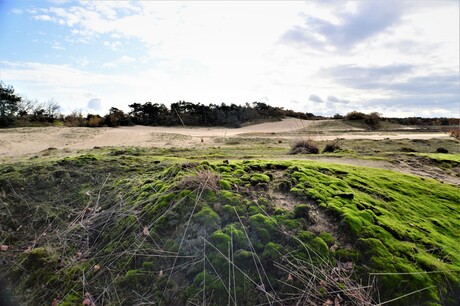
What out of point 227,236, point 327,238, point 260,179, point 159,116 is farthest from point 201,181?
point 159,116

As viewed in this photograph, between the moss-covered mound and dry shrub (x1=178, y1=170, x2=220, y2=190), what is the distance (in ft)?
0.07

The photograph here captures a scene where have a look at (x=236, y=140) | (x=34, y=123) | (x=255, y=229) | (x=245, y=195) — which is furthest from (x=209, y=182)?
(x=34, y=123)

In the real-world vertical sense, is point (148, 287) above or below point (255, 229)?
below

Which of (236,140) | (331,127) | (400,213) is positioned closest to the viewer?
(400,213)

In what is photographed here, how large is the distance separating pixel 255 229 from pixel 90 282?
2.01m

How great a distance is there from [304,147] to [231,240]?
7.99m

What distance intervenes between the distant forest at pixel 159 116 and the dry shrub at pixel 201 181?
20.8 meters

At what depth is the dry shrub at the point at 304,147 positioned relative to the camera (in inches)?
451

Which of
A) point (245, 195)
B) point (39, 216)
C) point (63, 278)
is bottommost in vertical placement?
point (63, 278)

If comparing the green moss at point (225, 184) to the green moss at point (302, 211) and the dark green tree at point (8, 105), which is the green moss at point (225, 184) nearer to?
the green moss at point (302, 211)

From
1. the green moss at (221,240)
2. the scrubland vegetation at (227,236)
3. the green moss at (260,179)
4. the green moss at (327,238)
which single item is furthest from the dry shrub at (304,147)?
the green moss at (221,240)

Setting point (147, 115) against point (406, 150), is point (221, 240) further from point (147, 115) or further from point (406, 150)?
point (147, 115)

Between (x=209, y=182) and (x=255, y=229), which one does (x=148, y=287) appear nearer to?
(x=255, y=229)

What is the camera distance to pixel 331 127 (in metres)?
28.3
